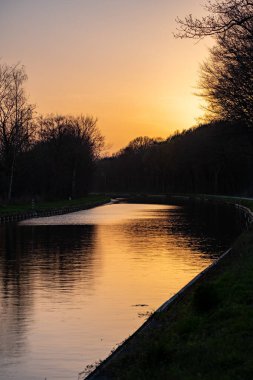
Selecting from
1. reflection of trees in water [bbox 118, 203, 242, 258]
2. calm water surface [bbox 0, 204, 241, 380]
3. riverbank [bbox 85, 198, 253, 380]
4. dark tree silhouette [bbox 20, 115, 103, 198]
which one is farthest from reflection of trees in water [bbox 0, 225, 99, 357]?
dark tree silhouette [bbox 20, 115, 103, 198]

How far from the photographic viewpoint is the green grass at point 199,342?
25.7 ft

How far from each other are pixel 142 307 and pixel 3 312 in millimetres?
3177

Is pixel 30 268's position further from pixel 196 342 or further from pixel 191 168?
pixel 191 168

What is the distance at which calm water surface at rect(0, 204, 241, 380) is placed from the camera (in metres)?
10.9

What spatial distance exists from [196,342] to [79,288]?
847cm

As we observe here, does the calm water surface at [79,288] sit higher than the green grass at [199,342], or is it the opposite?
the green grass at [199,342]

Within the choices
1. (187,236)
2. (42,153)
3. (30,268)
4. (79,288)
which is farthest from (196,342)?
(42,153)

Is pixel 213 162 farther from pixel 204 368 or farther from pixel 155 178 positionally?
pixel 204 368

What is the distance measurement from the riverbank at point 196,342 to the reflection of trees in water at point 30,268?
2.51 meters

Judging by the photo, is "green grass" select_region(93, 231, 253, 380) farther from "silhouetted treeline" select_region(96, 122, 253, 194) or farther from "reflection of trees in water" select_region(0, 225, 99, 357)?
"silhouetted treeline" select_region(96, 122, 253, 194)

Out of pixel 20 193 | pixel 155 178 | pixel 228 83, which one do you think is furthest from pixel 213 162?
pixel 228 83

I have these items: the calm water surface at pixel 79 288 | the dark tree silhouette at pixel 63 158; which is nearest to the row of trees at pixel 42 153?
the dark tree silhouette at pixel 63 158

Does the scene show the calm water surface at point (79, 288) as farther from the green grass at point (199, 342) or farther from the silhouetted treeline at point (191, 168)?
the silhouetted treeline at point (191, 168)

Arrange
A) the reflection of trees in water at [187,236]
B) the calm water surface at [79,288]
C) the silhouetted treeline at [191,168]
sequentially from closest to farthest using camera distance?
the calm water surface at [79,288]
the reflection of trees in water at [187,236]
the silhouetted treeline at [191,168]
